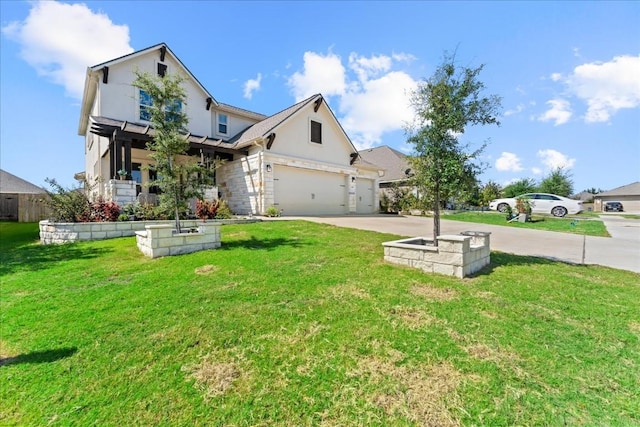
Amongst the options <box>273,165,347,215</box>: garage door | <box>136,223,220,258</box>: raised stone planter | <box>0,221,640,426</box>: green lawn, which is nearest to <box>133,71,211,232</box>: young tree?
<box>136,223,220,258</box>: raised stone planter

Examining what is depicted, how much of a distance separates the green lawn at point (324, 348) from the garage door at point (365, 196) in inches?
580

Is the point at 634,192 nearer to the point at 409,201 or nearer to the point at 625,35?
the point at 625,35

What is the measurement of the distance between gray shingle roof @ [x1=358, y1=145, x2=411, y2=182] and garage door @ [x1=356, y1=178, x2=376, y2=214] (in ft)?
10.1

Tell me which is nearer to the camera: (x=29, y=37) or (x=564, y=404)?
(x=564, y=404)

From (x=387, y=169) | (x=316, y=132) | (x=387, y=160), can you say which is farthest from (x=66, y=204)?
(x=387, y=160)

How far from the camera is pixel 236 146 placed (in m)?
14.7

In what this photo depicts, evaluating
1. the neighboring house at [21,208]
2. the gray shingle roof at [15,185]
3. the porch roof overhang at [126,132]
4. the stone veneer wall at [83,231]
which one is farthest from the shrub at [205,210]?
the gray shingle roof at [15,185]

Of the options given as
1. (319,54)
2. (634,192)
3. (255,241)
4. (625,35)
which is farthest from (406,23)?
(634,192)

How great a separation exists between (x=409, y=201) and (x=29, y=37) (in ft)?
48.5

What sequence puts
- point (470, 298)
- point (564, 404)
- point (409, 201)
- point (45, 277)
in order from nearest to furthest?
point (564, 404) < point (470, 298) < point (45, 277) < point (409, 201)

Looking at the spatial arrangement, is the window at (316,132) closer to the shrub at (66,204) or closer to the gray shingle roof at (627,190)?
the shrub at (66,204)

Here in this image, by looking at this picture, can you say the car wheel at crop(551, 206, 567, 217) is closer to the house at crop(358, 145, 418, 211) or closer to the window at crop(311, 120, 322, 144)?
the house at crop(358, 145, 418, 211)

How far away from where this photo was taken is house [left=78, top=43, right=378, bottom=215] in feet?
40.9

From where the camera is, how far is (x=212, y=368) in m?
2.42
